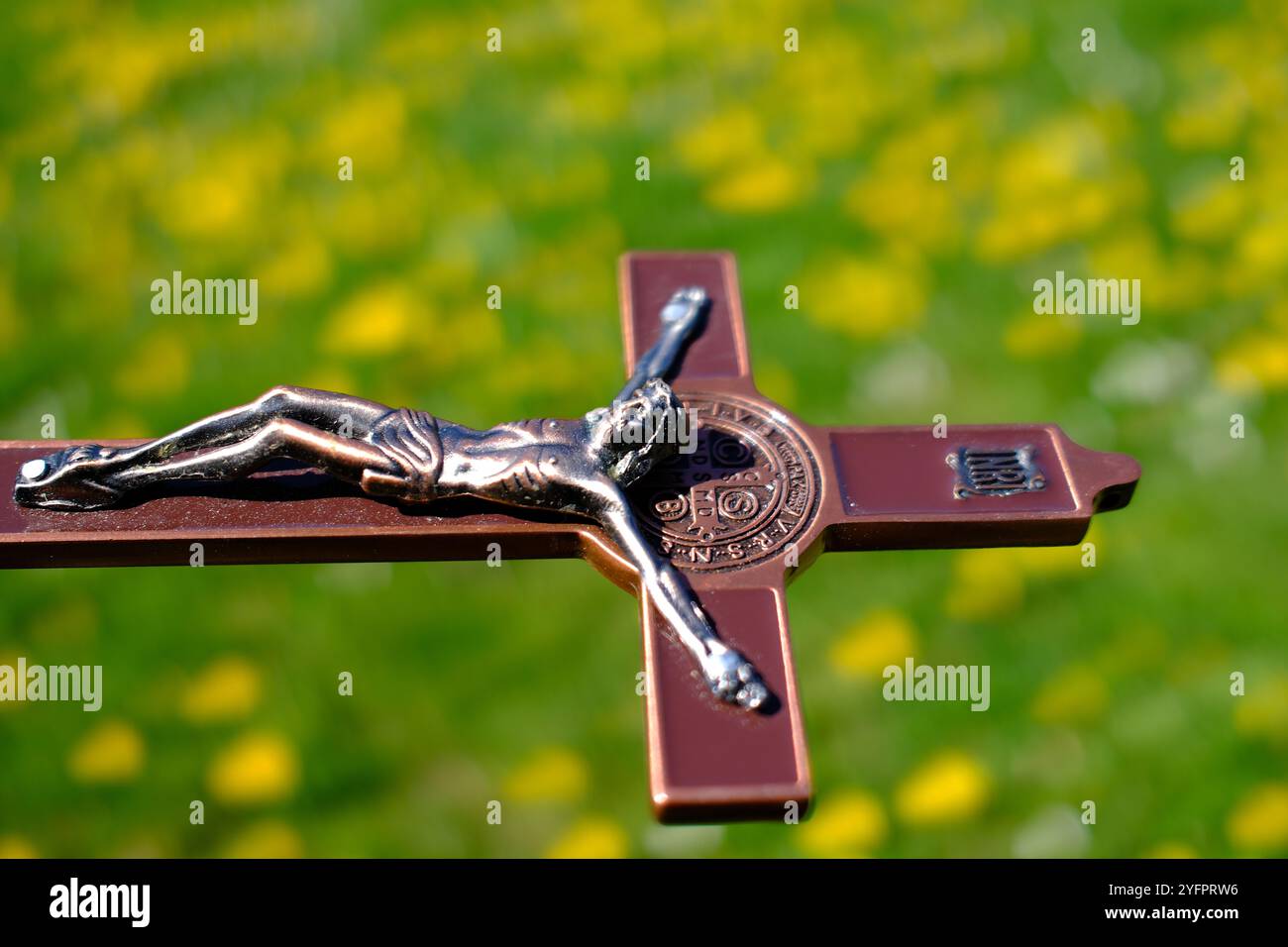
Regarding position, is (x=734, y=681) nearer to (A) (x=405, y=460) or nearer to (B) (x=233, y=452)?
(A) (x=405, y=460)

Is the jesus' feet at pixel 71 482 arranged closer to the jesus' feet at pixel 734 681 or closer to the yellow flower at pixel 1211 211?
the jesus' feet at pixel 734 681

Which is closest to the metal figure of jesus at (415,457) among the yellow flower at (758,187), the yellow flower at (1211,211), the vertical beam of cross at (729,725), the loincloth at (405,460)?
the loincloth at (405,460)

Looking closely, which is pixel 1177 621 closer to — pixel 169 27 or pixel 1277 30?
pixel 1277 30

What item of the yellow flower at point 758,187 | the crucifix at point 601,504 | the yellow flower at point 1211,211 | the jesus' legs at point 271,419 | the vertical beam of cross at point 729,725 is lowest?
the vertical beam of cross at point 729,725

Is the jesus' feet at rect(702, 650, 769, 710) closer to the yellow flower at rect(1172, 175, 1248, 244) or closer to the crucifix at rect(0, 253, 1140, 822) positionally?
the crucifix at rect(0, 253, 1140, 822)

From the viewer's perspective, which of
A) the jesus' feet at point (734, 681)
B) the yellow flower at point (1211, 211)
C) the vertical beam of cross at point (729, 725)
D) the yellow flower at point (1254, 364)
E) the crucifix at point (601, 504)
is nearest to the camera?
the vertical beam of cross at point (729, 725)

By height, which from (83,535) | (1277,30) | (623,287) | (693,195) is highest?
(1277,30)

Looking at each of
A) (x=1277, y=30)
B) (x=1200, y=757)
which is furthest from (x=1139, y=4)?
(x=1200, y=757)

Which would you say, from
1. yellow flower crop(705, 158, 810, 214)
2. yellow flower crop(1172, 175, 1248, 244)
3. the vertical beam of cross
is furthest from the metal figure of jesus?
yellow flower crop(1172, 175, 1248, 244)
